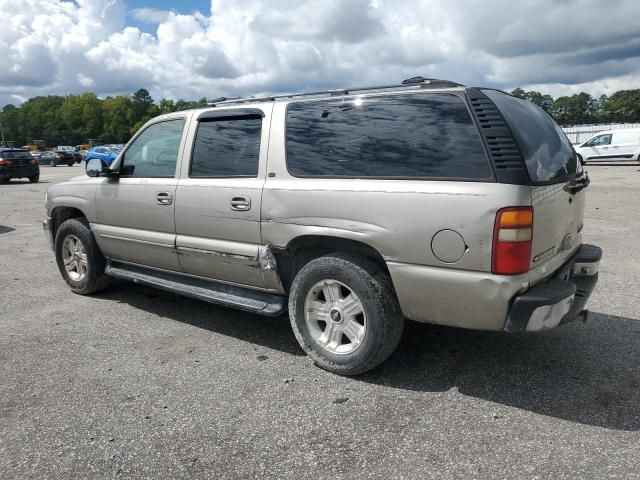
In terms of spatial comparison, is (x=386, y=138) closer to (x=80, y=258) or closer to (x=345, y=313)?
(x=345, y=313)

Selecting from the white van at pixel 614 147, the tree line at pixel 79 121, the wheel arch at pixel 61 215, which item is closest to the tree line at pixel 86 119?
the tree line at pixel 79 121

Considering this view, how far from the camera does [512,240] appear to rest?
2871 millimetres

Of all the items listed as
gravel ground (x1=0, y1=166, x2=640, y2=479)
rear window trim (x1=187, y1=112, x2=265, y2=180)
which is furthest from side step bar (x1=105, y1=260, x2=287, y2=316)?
rear window trim (x1=187, y1=112, x2=265, y2=180)

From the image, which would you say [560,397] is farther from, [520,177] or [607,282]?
[607,282]

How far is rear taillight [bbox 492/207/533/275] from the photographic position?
2.87 m

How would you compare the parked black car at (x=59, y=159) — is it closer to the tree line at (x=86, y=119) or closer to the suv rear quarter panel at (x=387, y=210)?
the suv rear quarter panel at (x=387, y=210)

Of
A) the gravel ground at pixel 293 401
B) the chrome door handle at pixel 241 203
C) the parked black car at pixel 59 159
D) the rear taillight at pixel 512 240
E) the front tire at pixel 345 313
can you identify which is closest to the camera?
the gravel ground at pixel 293 401

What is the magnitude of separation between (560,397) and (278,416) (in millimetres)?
1679

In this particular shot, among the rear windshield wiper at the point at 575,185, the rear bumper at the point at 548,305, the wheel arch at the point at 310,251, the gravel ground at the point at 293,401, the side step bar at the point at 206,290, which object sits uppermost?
the rear windshield wiper at the point at 575,185

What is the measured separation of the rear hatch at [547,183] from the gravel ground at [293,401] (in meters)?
0.78

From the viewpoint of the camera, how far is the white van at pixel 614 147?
23844 millimetres

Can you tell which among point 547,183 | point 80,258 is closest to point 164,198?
point 80,258

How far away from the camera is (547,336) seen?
4172mm

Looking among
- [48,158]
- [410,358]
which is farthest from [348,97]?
[48,158]
